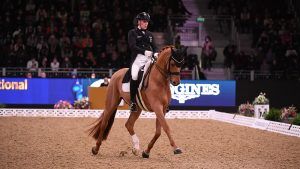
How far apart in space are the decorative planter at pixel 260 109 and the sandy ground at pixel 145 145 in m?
1.57

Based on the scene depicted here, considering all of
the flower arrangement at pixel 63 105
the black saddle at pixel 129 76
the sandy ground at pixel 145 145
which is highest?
the black saddle at pixel 129 76

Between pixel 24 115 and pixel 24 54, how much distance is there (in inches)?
135

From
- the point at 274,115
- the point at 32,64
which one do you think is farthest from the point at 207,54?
the point at 274,115

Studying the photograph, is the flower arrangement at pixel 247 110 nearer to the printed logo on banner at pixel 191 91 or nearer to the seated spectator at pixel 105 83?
the printed logo on banner at pixel 191 91

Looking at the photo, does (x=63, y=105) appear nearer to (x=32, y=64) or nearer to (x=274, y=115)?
(x=32, y=64)

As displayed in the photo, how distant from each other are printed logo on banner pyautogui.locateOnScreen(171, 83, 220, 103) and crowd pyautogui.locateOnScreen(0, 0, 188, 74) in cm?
247

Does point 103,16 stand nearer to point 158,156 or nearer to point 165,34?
point 165,34

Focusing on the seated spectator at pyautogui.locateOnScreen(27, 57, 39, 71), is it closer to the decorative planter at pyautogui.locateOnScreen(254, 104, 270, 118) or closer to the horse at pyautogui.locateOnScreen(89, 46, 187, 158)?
the decorative planter at pyautogui.locateOnScreen(254, 104, 270, 118)

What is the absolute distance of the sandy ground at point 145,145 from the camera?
26.6ft

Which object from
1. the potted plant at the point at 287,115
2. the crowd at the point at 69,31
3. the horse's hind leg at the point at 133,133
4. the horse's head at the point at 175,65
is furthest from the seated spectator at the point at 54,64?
the horse's head at the point at 175,65

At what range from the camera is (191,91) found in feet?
65.1

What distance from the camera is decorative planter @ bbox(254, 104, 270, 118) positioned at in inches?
643

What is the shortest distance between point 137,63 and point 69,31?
13.2 metres

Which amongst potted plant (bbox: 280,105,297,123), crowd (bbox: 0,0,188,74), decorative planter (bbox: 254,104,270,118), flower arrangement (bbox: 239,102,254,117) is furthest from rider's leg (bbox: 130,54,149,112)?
crowd (bbox: 0,0,188,74)
